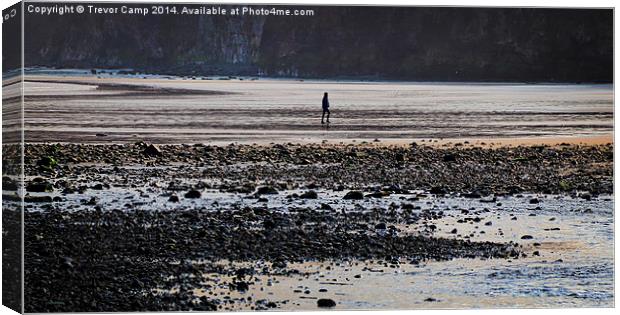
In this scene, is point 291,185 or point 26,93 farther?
point 291,185

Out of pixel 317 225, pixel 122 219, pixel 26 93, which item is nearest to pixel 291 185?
pixel 317 225

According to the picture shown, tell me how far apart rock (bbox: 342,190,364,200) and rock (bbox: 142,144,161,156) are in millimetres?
1997

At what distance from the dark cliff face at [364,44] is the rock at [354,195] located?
1195 mm

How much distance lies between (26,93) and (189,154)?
1812mm

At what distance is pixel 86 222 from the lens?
17.2 m

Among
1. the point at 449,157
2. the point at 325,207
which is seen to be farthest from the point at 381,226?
the point at 449,157

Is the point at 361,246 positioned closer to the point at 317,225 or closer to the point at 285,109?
the point at 317,225

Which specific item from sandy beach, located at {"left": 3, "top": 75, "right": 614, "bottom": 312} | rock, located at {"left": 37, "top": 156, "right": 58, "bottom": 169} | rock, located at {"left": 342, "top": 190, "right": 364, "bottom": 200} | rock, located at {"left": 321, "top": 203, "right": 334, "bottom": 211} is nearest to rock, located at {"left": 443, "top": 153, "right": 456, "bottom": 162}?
sandy beach, located at {"left": 3, "top": 75, "right": 614, "bottom": 312}

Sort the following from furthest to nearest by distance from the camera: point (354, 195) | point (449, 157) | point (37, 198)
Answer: point (449, 157), point (354, 195), point (37, 198)

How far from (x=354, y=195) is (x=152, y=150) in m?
2.14

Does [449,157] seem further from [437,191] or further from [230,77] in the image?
[230,77]

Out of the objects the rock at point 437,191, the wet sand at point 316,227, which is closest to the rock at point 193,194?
the wet sand at point 316,227

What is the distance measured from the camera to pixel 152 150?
57.6 ft

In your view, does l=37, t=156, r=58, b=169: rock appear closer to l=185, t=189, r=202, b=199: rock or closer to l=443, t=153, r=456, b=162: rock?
l=185, t=189, r=202, b=199: rock
